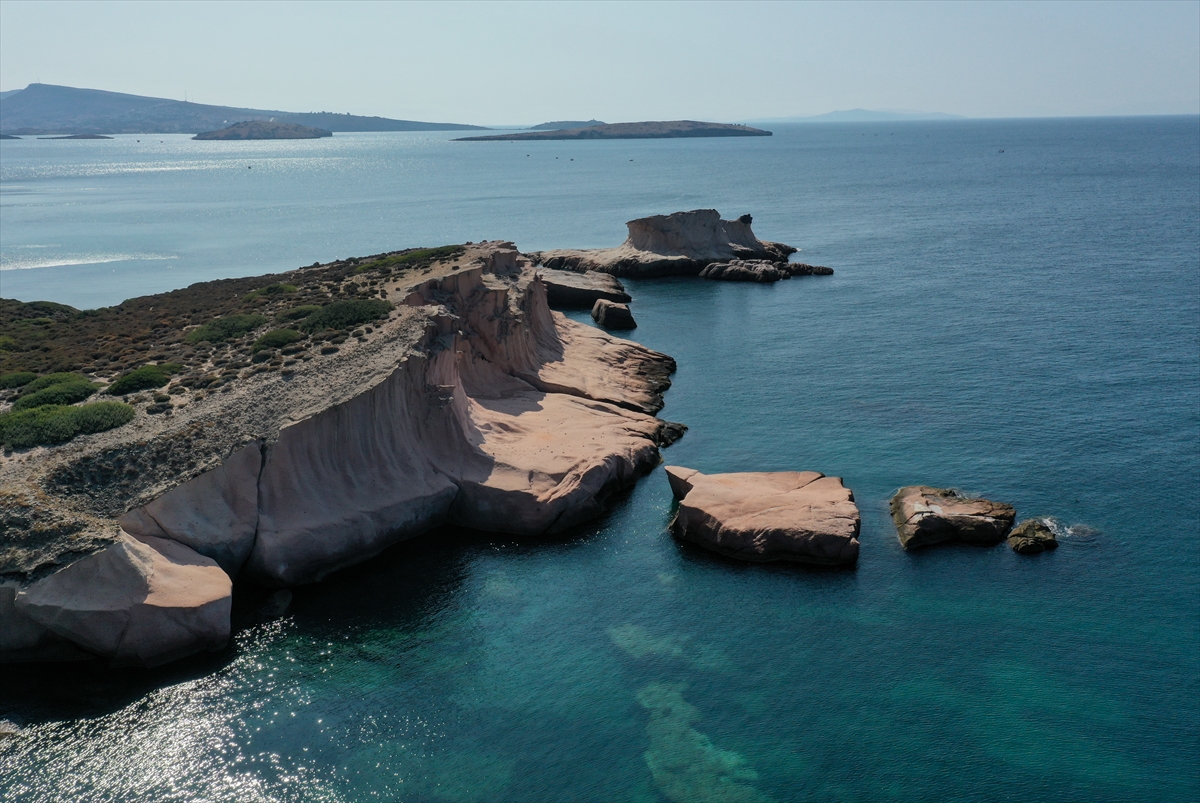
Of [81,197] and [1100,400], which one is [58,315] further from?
[81,197]

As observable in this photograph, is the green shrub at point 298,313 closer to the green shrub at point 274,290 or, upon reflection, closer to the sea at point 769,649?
the green shrub at point 274,290

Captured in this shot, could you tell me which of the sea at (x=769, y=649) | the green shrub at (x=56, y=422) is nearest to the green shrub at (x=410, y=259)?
the sea at (x=769, y=649)

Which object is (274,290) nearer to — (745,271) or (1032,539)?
(1032,539)

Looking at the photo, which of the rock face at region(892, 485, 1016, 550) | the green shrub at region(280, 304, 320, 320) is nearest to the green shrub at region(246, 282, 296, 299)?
the green shrub at region(280, 304, 320, 320)

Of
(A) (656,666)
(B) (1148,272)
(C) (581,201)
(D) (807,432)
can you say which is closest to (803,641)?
(A) (656,666)

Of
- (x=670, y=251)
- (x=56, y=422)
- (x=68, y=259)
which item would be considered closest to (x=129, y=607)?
(x=56, y=422)

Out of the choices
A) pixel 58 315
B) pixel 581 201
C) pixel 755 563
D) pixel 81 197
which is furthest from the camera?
pixel 81 197
